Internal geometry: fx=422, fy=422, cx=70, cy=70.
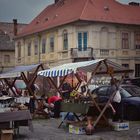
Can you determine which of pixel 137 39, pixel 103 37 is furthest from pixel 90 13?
pixel 137 39

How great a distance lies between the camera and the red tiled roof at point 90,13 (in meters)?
40.5

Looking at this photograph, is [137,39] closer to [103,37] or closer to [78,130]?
[103,37]

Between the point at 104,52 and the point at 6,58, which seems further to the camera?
the point at 6,58

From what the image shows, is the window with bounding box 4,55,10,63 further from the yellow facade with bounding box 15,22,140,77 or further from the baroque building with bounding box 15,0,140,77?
the yellow facade with bounding box 15,22,140,77

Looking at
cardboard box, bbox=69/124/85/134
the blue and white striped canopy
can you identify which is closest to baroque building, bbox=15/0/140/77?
the blue and white striped canopy

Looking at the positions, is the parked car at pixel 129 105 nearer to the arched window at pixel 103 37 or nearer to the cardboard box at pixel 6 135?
the cardboard box at pixel 6 135

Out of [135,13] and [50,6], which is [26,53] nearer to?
[50,6]

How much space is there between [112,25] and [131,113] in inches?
924

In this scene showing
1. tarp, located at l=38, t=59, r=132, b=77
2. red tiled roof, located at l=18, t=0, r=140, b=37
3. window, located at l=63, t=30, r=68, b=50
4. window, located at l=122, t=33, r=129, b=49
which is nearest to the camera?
tarp, located at l=38, t=59, r=132, b=77

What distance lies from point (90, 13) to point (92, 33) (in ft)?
6.99

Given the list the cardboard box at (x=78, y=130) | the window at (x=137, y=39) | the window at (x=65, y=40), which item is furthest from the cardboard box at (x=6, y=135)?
the window at (x=137, y=39)

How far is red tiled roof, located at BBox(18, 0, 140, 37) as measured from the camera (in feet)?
133

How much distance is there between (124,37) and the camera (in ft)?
137

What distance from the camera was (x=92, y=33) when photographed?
39844 millimetres
